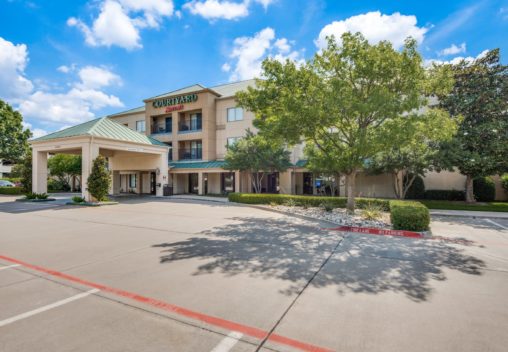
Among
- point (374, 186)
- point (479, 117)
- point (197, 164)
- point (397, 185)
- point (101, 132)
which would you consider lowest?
point (374, 186)

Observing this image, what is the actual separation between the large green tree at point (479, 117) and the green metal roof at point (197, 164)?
752 inches

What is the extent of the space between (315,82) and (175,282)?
37.8ft

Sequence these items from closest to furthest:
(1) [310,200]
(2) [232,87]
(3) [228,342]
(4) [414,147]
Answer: (3) [228,342]
(4) [414,147]
(1) [310,200]
(2) [232,87]

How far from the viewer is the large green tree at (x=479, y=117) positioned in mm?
17094

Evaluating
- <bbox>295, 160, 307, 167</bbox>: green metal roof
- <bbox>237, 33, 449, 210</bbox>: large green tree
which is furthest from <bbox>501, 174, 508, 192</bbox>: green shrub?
<bbox>295, 160, 307, 167</bbox>: green metal roof

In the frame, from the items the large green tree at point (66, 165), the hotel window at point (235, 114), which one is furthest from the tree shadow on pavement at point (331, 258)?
the large green tree at point (66, 165)

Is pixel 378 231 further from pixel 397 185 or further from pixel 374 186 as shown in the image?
pixel 374 186

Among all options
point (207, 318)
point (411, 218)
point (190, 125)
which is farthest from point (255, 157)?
point (207, 318)

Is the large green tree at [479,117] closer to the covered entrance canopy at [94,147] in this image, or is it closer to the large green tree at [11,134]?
the covered entrance canopy at [94,147]

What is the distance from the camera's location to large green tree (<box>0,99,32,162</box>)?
30.4 meters

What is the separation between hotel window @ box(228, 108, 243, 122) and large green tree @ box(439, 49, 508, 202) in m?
18.5

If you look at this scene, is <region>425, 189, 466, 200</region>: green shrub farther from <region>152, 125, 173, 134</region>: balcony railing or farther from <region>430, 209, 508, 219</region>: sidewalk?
<region>152, 125, 173, 134</region>: balcony railing

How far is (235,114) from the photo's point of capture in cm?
2998

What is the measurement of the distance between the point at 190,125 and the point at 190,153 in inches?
138
